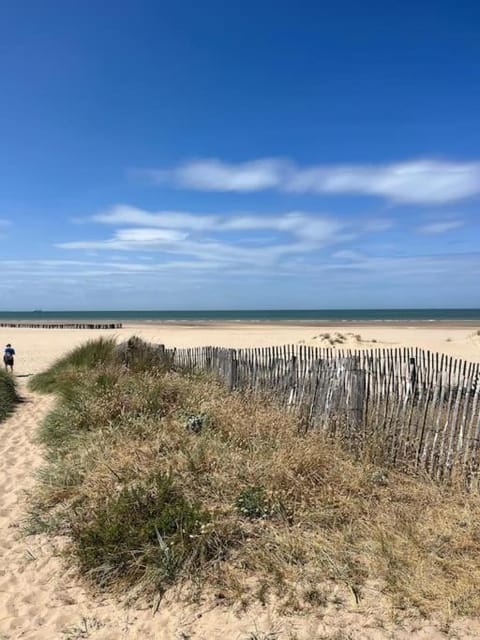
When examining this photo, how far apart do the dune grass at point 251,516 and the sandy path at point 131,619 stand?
148mm

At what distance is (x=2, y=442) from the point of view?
7.95m

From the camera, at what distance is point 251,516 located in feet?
14.4

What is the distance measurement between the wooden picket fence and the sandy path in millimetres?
2193

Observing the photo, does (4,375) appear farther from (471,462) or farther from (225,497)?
(471,462)

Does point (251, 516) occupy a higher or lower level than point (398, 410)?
lower

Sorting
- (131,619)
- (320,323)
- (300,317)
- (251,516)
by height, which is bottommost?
(131,619)

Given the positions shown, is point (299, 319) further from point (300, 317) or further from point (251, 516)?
point (251, 516)

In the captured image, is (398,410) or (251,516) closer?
(251,516)

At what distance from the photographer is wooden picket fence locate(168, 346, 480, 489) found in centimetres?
504

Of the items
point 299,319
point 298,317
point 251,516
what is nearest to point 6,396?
point 251,516

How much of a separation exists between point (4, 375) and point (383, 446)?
9508mm

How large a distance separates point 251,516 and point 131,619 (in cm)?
137

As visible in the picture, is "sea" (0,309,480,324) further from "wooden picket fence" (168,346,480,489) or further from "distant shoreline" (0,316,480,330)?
"wooden picket fence" (168,346,480,489)

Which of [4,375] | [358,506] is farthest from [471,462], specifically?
[4,375]
